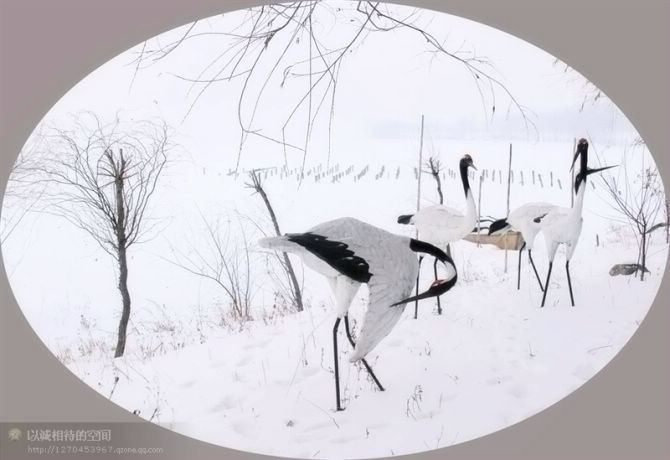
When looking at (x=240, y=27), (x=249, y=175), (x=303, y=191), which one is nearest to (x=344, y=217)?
(x=303, y=191)

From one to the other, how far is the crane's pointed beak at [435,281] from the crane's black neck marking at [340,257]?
0.27 m

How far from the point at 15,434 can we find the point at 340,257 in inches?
86.1

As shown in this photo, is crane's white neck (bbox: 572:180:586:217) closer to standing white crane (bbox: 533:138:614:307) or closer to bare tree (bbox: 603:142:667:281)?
standing white crane (bbox: 533:138:614:307)

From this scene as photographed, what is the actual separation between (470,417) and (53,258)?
247 centimetres

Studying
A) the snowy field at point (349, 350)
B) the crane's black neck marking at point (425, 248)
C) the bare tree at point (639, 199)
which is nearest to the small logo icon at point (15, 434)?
the snowy field at point (349, 350)

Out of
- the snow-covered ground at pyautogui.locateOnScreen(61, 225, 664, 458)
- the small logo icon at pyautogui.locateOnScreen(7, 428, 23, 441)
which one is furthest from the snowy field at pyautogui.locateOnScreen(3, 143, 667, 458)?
the small logo icon at pyautogui.locateOnScreen(7, 428, 23, 441)

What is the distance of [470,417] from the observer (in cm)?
406

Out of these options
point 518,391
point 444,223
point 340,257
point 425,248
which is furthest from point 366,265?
point 518,391

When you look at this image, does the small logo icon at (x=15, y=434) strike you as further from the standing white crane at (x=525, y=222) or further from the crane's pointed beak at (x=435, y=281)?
the standing white crane at (x=525, y=222)

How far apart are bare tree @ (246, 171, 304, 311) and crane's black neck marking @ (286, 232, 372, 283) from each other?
1.04 feet

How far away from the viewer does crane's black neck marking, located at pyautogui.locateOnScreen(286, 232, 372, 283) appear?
12.6ft

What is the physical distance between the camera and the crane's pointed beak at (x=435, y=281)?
395cm

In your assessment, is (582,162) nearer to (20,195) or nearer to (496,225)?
(496,225)

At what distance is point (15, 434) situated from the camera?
4301 mm
